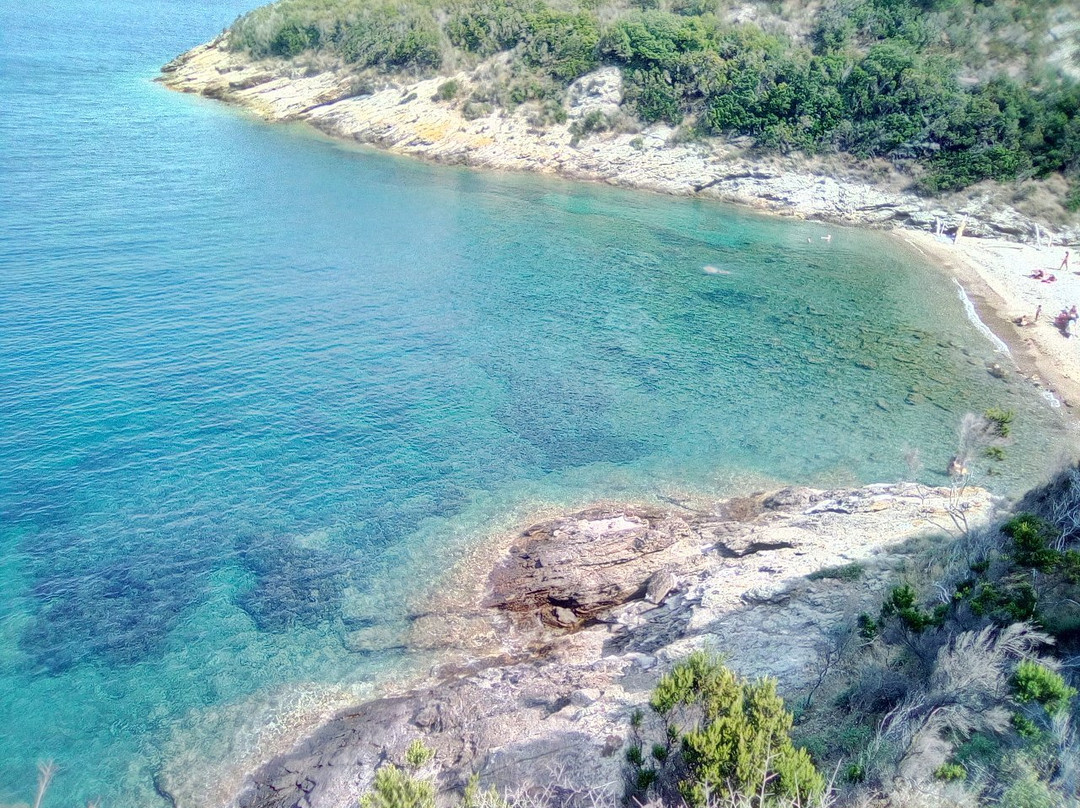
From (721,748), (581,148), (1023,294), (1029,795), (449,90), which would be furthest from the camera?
(449,90)

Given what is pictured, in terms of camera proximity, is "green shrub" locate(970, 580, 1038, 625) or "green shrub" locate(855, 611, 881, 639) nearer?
"green shrub" locate(970, 580, 1038, 625)

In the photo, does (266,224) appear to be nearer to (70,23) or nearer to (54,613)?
(54,613)

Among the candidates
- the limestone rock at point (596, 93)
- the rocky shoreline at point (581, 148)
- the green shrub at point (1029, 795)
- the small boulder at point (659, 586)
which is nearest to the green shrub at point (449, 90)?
the rocky shoreline at point (581, 148)

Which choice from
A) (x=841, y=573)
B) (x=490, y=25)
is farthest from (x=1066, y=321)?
(x=490, y=25)

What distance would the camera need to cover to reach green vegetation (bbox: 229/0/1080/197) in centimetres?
5997

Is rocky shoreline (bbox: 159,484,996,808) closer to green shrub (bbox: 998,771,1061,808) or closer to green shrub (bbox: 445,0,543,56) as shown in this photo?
green shrub (bbox: 998,771,1061,808)

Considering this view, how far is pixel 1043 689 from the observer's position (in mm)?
13164

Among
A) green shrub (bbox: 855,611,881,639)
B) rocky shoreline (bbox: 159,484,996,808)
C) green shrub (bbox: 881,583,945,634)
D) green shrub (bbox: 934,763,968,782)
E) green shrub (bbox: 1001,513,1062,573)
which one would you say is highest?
green shrub (bbox: 1001,513,1062,573)

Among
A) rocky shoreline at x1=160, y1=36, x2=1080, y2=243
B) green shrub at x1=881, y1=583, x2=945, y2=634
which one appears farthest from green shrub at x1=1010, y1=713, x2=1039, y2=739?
rocky shoreline at x1=160, y1=36, x2=1080, y2=243

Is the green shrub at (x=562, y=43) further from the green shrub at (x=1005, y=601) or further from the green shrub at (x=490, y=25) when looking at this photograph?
the green shrub at (x=1005, y=601)

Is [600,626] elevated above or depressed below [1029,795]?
below

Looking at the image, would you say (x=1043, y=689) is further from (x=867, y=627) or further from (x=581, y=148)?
(x=581, y=148)

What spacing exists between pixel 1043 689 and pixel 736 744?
5.78 meters

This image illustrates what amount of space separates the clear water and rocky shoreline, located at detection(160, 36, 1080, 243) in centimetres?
586
